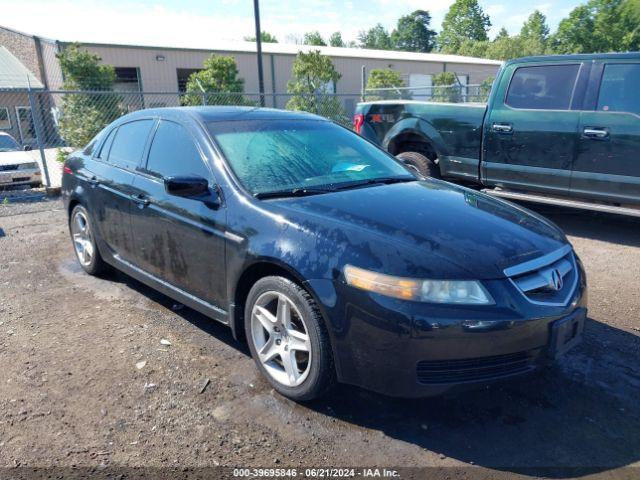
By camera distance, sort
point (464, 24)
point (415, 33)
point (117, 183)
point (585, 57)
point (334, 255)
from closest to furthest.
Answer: point (334, 255), point (117, 183), point (585, 57), point (464, 24), point (415, 33)

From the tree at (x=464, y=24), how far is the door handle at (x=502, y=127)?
88799mm

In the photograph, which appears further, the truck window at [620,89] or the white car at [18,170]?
the white car at [18,170]

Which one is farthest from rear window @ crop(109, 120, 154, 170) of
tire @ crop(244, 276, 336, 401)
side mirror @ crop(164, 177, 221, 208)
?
tire @ crop(244, 276, 336, 401)

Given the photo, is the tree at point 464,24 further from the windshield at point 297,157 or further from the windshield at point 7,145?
the windshield at point 297,157

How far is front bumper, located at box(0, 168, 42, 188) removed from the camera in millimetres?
10125

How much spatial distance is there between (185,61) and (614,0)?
42.4 metres

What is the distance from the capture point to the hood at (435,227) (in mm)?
2617

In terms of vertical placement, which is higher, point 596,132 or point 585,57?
point 585,57

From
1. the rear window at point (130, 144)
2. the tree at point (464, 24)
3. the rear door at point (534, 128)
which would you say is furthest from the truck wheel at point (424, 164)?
the tree at point (464, 24)

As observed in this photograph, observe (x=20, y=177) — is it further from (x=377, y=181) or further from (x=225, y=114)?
(x=377, y=181)

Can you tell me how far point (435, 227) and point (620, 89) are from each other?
4211mm

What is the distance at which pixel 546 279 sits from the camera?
9.10 feet

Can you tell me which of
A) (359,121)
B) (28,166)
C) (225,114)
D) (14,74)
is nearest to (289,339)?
(225,114)

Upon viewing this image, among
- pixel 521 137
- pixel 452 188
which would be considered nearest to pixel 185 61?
pixel 521 137
